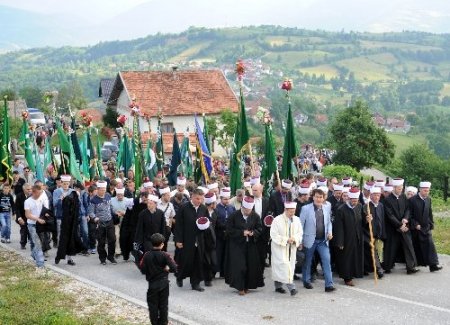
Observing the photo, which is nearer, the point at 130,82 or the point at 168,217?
the point at 168,217

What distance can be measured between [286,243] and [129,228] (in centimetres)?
404

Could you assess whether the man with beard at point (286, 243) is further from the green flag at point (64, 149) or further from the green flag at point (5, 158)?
the green flag at point (5, 158)

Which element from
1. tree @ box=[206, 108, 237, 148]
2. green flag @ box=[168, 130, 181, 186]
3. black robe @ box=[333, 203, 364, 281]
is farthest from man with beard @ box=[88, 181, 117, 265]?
tree @ box=[206, 108, 237, 148]

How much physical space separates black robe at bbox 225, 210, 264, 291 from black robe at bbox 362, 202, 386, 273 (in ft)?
7.14

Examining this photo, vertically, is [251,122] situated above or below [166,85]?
below

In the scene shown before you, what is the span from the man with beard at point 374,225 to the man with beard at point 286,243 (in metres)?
1.83

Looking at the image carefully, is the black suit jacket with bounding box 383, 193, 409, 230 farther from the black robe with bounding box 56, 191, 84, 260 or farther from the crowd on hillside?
the black robe with bounding box 56, 191, 84, 260

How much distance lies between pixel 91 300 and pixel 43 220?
2782 millimetres

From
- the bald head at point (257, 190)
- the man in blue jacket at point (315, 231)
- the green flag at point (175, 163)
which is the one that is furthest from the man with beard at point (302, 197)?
the green flag at point (175, 163)

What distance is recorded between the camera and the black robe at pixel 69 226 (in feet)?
48.4

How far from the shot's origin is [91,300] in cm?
1194

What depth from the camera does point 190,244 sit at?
12844 millimetres

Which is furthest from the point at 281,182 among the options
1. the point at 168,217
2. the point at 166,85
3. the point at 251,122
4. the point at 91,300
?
the point at 251,122

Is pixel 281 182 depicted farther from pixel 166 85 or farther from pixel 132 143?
pixel 166 85
